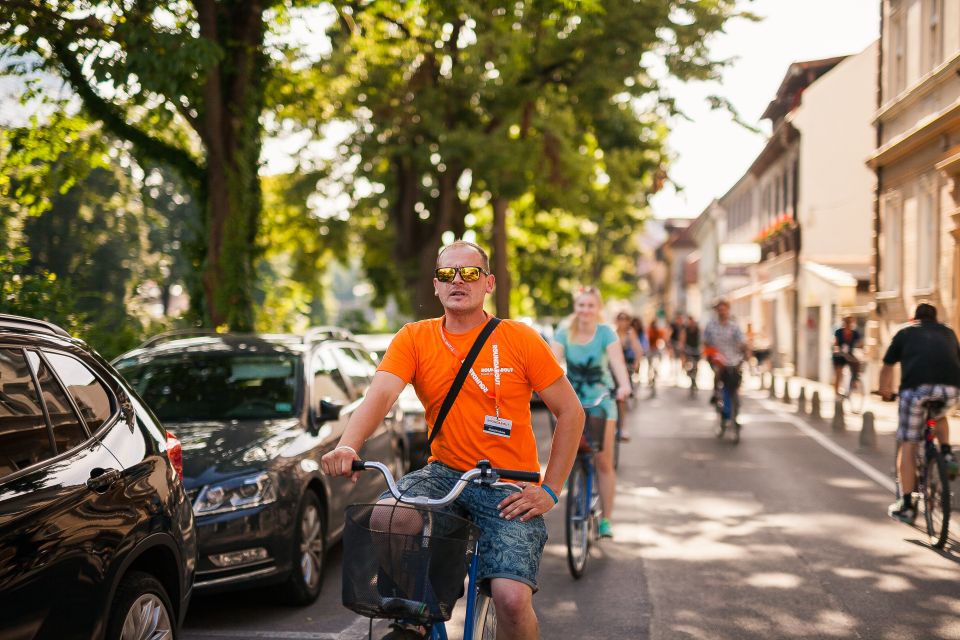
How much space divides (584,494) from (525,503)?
4120 mm

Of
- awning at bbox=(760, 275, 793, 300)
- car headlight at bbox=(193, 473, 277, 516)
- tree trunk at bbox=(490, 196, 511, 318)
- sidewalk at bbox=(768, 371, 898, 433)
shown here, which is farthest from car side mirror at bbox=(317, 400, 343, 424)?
awning at bbox=(760, 275, 793, 300)

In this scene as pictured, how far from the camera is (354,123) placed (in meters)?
25.0

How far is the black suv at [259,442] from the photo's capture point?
6242 mm

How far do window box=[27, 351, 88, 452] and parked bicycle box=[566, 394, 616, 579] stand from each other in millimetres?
3839

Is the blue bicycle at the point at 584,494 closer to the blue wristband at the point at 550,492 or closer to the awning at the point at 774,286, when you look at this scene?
the blue wristband at the point at 550,492

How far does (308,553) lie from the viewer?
686cm

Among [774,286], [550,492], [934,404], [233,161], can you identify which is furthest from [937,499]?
[774,286]

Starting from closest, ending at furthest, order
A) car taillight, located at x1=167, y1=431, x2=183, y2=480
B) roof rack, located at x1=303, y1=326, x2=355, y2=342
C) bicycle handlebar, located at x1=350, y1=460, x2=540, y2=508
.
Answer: bicycle handlebar, located at x1=350, y1=460, x2=540, y2=508 → car taillight, located at x1=167, y1=431, x2=183, y2=480 → roof rack, located at x1=303, y1=326, x2=355, y2=342

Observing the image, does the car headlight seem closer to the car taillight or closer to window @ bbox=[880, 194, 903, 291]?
the car taillight

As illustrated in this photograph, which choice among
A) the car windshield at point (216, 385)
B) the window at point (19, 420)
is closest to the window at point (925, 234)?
the car windshield at point (216, 385)

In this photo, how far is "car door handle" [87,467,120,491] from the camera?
394 cm

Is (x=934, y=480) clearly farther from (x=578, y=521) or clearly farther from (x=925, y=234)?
(x=925, y=234)

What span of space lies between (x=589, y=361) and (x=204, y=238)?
7997 mm

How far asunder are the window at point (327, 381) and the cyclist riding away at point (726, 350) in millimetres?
8070
